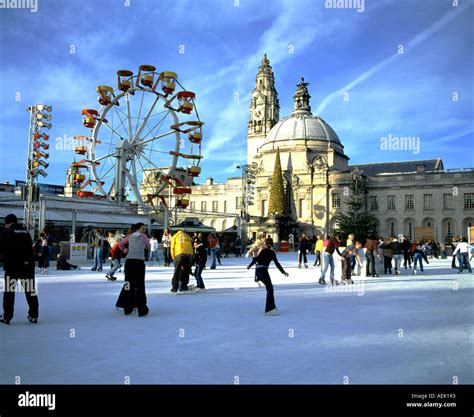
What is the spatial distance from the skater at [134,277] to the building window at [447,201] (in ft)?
176

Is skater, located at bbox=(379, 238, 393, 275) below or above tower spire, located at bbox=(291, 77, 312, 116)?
below

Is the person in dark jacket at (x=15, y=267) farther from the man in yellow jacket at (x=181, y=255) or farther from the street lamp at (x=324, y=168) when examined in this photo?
the street lamp at (x=324, y=168)

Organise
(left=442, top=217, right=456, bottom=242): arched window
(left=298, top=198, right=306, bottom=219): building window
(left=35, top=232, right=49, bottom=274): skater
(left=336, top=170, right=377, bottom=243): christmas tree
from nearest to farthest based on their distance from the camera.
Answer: (left=35, top=232, right=49, bottom=274): skater < (left=336, top=170, right=377, bottom=243): christmas tree < (left=442, top=217, right=456, bottom=242): arched window < (left=298, top=198, right=306, bottom=219): building window

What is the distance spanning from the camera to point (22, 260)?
23.2ft

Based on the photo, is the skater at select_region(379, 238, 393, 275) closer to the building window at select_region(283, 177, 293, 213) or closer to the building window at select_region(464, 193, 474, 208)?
the building window at select_region(464, 193, 474, 208)

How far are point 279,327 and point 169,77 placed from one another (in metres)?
29.6

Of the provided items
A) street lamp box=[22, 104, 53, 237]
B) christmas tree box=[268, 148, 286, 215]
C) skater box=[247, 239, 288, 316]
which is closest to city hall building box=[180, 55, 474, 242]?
christmas tree box=[268, 148, 286, 215]

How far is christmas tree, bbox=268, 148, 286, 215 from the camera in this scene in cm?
5719

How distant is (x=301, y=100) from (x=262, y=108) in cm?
685

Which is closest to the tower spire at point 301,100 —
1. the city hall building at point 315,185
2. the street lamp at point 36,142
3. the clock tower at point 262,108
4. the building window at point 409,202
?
the city hall building at point 315,185

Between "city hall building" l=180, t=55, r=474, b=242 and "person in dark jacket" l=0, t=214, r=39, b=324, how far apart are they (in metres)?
39.7

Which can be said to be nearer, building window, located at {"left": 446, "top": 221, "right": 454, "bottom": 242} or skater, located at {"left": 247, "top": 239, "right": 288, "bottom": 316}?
skater, located at {"left": 247, "top": 239, "right": 288, "bottom": 316}

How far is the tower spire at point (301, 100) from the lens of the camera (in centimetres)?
7038

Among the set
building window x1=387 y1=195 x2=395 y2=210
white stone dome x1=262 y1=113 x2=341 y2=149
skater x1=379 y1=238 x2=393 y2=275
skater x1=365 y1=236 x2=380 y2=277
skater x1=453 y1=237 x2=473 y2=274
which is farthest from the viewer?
white stone dome x1=262 y1=113 x2=341 y2=149
